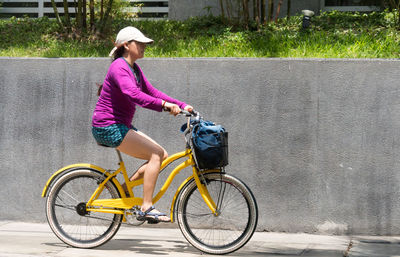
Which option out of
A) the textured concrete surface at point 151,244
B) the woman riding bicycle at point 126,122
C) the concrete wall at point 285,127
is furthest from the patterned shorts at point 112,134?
the concrete wall at point 285,127

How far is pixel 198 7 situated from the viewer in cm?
1220

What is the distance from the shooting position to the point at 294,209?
21.7 ft

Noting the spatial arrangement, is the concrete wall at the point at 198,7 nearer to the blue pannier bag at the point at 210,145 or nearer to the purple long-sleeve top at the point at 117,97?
the purple long-sleeve top at the point at 117,97

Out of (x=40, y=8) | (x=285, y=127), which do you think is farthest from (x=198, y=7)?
(x=285, y=127)

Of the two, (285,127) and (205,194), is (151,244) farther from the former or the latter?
(285,127)

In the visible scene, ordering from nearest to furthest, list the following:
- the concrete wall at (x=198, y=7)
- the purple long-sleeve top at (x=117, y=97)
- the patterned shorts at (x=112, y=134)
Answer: the purple long-sleeve top at (x=117, y=97), the patterned shorts at (x=112, y=134), the concrete wall at (x=198, y=7)

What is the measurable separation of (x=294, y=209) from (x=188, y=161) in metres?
1.55

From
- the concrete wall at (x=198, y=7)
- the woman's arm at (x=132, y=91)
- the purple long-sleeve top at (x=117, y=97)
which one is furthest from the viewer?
the concrete wall at (x=198, y=7)

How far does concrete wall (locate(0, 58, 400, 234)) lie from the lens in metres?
6.46

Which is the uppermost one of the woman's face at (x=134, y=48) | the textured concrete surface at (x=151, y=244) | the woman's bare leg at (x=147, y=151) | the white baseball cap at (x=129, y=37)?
the white baseball cap at (x=129, y=37)

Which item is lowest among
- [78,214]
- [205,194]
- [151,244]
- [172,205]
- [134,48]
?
[151,244]

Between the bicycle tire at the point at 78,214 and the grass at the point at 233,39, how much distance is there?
2.24 meters

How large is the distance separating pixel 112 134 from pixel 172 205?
83cm

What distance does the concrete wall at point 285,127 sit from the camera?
6461 mm
